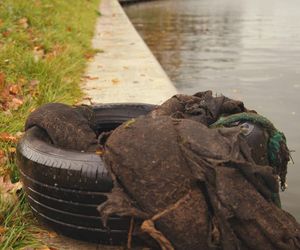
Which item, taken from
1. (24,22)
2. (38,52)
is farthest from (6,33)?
(24,22)

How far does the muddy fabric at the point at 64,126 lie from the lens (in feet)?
11.8

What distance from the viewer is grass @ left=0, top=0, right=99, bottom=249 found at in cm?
Answer: 357

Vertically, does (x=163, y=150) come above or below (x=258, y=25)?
above

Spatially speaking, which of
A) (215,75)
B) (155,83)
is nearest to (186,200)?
(155,83)

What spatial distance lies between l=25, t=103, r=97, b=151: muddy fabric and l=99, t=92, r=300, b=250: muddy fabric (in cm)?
68

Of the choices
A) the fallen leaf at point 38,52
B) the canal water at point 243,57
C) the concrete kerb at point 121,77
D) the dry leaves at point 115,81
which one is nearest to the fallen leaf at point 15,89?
the concrete kerb at point 121,77

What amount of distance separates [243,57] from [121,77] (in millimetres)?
5181

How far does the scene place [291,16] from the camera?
21.5 meters

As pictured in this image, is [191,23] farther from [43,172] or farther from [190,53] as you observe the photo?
[43,172]

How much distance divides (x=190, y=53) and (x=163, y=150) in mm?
10879

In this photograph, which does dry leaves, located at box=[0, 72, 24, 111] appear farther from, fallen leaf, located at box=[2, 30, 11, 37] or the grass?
fallen leaf, located at box=[2, 30, 11, 37]

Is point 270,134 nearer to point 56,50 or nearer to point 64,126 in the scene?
point 64,126

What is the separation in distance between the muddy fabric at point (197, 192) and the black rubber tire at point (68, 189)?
199mm

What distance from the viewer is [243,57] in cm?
1268
